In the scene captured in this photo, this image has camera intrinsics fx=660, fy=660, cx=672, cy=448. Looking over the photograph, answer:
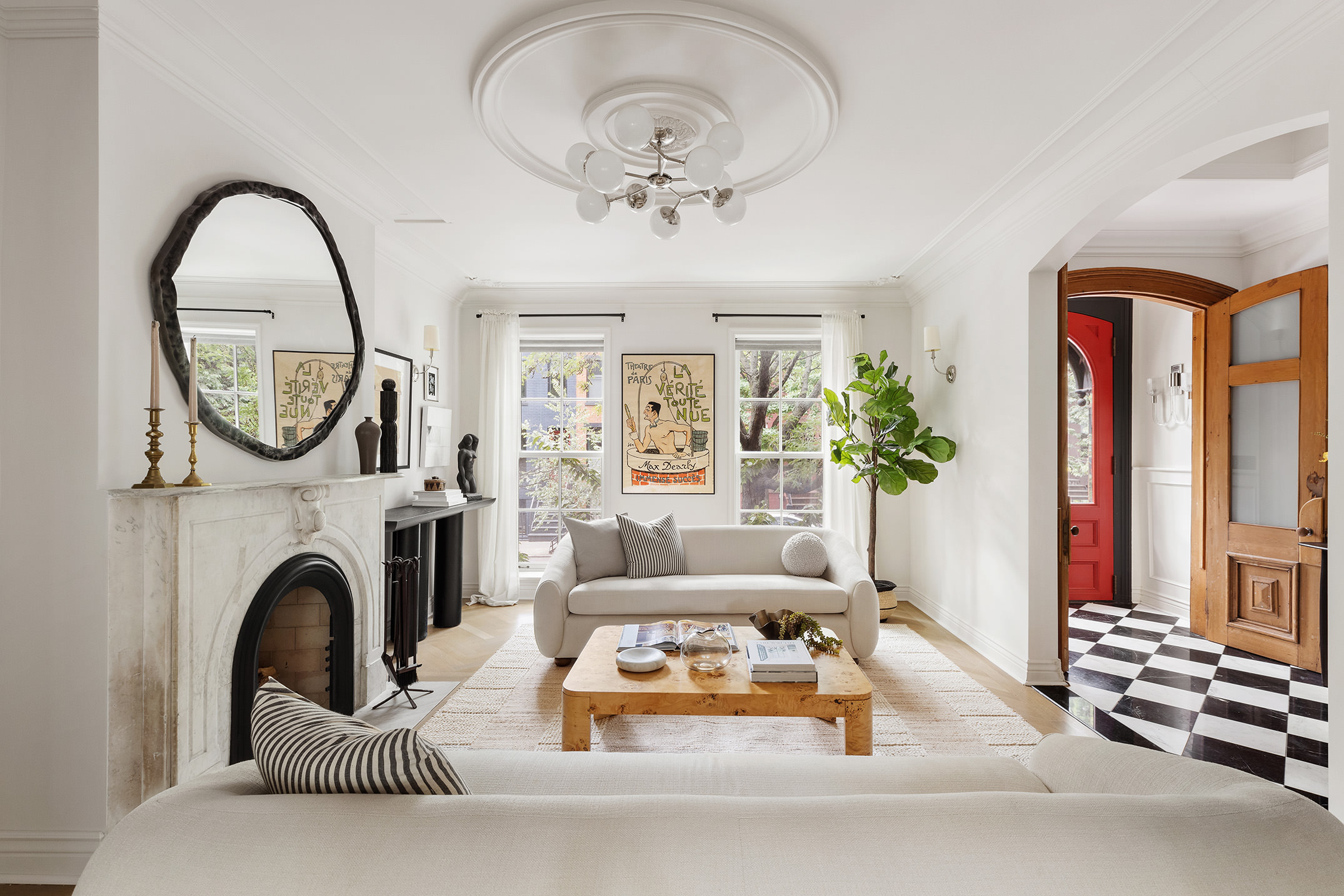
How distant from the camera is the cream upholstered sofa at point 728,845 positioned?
80 centimetres

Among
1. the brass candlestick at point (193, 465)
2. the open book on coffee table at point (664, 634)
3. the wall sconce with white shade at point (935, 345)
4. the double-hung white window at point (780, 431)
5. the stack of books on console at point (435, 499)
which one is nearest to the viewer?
the brass candlestick at point (193, 465)

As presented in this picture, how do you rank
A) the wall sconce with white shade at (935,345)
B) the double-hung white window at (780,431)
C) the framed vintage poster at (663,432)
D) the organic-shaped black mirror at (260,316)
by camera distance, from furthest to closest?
the double-hung white window at (780,431) < the framed vintage poster at (663,432) < the wall sconce with white shade at (935,345) < the organic-shaped black mirror at (260,316)

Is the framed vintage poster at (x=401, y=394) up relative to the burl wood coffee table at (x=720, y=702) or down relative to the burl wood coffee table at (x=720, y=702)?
up

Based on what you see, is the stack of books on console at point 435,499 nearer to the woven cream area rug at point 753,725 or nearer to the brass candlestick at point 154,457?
the woven cream area rug at point 753,725

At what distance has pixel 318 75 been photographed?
2.30 m

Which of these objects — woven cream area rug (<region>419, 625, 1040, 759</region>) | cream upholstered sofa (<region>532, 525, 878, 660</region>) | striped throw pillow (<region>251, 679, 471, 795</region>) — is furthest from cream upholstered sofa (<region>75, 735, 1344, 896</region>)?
cream upholstered sofa (<region>532, 525, 878, 660</region>)

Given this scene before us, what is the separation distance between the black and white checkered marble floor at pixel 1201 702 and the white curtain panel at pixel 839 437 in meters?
1.62

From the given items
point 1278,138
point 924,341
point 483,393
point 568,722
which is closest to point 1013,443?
point 924,341

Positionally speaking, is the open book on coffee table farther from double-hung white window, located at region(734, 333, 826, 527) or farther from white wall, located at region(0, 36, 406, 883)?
double-hung white window, located at region(734, 333, 826, 527)

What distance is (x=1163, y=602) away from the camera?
5.04m

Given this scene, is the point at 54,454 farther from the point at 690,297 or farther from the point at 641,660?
the point at 690,297

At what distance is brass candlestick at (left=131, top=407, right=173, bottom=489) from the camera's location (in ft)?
6.38

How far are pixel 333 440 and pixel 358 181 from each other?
1.25m

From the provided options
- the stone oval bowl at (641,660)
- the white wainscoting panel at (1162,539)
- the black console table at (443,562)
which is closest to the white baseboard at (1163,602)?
the white wainscoting panel at (1162,539)
